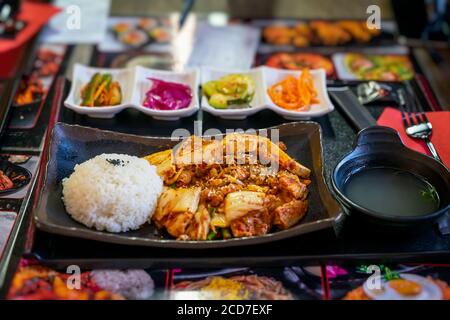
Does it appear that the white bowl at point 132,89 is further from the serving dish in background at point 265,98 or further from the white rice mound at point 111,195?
the white rice mound at point 111,195

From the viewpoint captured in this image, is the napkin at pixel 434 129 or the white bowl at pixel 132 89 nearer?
the napkin at pixel 434 129

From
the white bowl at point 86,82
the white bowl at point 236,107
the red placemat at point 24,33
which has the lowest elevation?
the red placemat at point 24,33

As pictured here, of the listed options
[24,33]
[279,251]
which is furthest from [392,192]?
[24,33]

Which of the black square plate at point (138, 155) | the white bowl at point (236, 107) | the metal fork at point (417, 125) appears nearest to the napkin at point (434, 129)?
the metal fork at point (417, 125)

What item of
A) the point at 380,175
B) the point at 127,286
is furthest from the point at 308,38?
the point at 127,286

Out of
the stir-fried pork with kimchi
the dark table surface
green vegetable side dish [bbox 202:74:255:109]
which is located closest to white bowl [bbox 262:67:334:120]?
green vegetable side dish [bbox 202:74:255:109]
